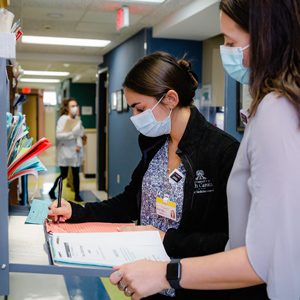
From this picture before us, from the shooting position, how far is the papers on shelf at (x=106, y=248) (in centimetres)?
96

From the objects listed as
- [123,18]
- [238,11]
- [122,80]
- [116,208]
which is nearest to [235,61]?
[238,11]

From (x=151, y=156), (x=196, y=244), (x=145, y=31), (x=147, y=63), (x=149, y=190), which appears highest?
(x=145, y=31)

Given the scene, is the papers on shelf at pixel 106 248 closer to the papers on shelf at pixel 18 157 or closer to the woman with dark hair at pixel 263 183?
A: the woman with dark hair at pixel 263 183

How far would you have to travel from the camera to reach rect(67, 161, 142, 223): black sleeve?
1483mm

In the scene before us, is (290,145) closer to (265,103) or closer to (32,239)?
(265,103)

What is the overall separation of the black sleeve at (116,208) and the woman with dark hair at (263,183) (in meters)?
0.57

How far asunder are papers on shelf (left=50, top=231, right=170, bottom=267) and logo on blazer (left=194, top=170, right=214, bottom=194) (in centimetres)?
26

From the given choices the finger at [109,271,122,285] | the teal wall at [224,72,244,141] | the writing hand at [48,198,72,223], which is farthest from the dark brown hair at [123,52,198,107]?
the teal wall at [224,72,244,141]

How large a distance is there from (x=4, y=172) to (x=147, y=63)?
→ 764 mm

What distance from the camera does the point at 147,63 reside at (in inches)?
59.4

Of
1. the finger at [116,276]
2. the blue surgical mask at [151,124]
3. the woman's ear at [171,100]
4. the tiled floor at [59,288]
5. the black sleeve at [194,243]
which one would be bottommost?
the tiled floor at [59,288]

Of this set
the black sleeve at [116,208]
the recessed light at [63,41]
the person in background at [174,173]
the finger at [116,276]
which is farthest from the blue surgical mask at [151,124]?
the recessed light at [63,41]

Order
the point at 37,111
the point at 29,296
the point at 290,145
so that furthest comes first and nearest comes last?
the point at 37,111 → the point at 29,296 → the point at 290,145

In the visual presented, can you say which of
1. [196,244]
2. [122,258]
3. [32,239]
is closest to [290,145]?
[122,258]
